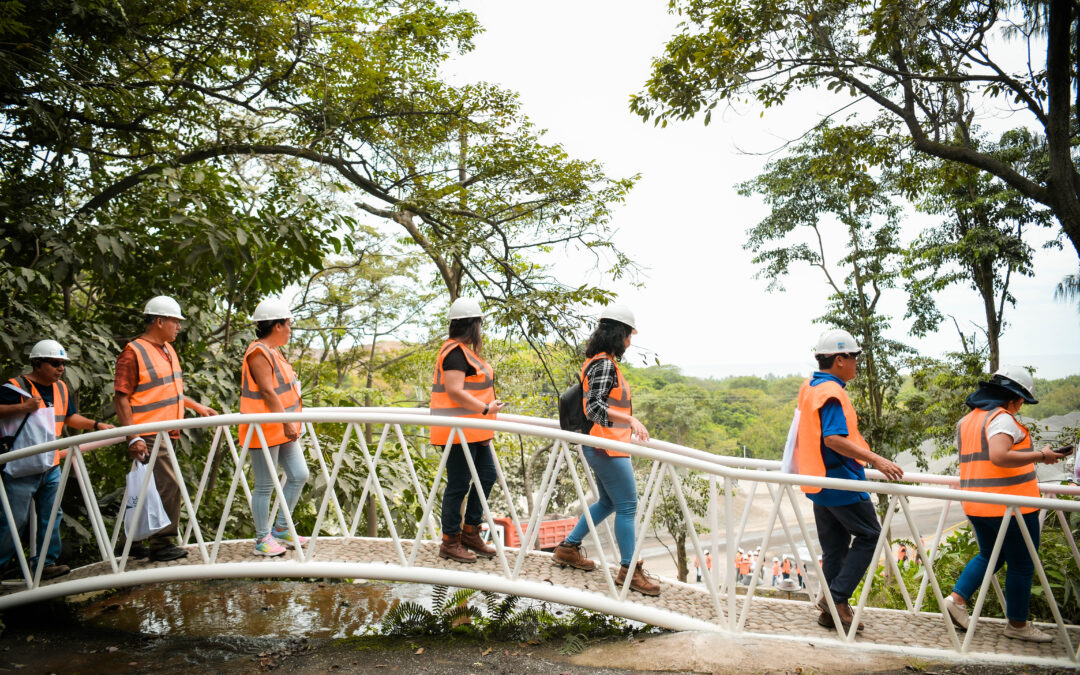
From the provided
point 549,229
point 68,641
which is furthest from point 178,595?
point 549,229

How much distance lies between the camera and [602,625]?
4.12 metres

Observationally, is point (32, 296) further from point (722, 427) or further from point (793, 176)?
point (722, 427)

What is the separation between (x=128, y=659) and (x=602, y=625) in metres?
2.70

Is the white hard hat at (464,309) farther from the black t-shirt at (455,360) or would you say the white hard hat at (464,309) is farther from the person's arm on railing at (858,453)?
the person's arm on railing at (858,453)

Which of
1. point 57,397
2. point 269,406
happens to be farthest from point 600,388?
point 57,397

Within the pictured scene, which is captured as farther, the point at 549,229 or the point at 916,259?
the point at 916,259

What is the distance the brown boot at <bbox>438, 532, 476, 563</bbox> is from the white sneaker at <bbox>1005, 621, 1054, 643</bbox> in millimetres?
3101

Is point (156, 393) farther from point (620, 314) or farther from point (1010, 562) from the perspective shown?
point (1010, 562)

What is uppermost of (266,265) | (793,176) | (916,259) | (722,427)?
(793,176)

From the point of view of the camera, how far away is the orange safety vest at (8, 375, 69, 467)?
462 cm

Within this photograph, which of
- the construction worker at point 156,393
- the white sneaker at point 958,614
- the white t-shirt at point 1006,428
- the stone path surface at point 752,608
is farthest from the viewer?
the construction worker at point 156,393

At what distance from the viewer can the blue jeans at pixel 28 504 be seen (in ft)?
15.0

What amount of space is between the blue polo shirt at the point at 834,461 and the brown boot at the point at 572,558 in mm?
1414

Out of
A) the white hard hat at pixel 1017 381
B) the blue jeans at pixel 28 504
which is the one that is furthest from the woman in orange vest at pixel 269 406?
the white hard hat at pixel 1017 381
